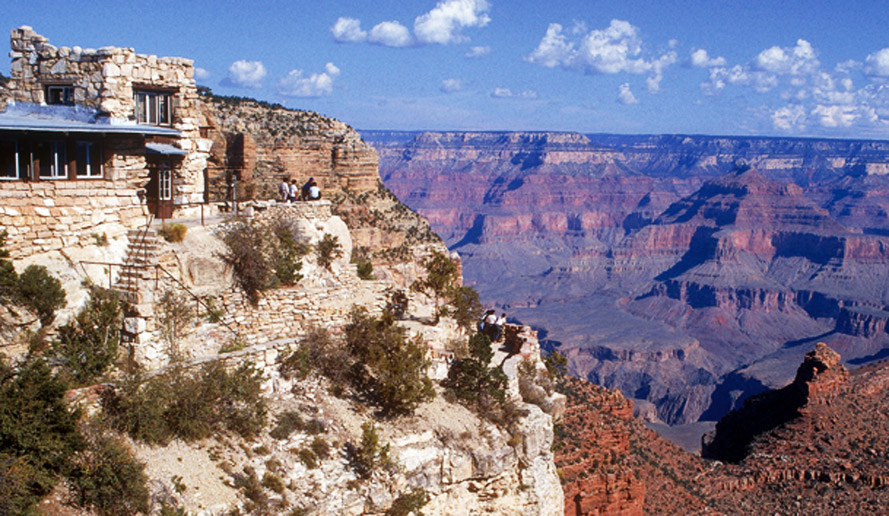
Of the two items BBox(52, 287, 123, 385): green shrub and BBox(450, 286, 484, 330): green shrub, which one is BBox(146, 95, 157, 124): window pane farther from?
BBox(450, 286, 484, 330): green shrub

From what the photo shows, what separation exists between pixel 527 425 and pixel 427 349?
2.76 m

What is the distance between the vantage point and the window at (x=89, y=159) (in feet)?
53.2

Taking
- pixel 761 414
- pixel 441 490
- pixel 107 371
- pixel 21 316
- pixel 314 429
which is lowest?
pixel 761 414

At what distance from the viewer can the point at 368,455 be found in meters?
15.8

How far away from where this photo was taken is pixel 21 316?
14398 mm

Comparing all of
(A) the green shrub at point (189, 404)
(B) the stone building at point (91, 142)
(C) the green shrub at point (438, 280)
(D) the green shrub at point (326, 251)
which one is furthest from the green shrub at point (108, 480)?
(C) the green shrub at point (438, 280)

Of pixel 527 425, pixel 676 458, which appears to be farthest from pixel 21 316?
pixel 676 458

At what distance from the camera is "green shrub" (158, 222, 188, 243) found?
17016 mm

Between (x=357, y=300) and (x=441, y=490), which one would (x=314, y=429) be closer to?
(x=441, y=490)

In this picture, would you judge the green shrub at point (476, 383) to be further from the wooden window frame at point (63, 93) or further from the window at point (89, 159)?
the wooden window frame at point (63, 93)

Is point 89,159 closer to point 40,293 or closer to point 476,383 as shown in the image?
point 40,293

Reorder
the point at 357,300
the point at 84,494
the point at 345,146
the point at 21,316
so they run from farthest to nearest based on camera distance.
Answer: the point at 345,146 → the point at 357,300 → the point at 21,316 → the point at 84,494

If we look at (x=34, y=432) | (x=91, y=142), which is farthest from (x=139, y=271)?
(x=34, y=432)

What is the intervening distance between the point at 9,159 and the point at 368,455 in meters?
8.48
